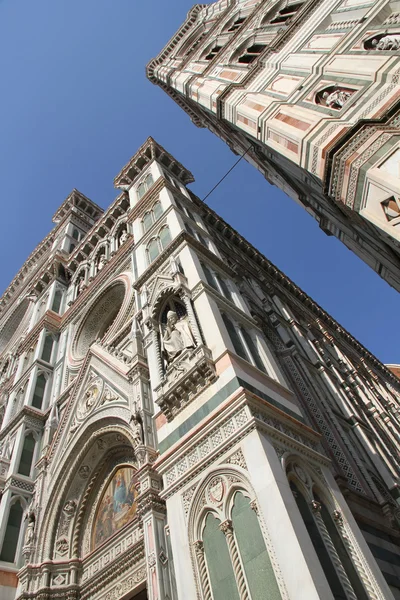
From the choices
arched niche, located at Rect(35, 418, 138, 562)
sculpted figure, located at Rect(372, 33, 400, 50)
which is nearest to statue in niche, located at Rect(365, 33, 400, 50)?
sculpted figure, located at Rect(372, 33, 400, 50)

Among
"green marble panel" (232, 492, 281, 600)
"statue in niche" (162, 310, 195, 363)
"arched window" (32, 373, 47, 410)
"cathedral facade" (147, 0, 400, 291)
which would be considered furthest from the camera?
"arched window" (32, 373, 47, 410)

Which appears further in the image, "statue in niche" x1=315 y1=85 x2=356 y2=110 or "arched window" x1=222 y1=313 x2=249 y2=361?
"arched window" x1=222 y1=313 x2=249 y2=361

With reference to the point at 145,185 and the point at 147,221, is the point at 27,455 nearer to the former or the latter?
the point at 147,221

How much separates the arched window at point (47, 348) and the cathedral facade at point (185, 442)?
0.07 meters

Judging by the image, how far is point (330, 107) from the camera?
8.04m

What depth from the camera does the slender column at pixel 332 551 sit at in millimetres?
4773

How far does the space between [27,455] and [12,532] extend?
8.02 ft

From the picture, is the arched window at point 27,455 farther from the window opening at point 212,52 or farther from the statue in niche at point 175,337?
the window opening at point 212,52

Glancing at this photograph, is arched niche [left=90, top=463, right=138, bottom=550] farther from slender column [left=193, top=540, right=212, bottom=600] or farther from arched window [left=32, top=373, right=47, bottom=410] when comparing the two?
arched window [left=32, top=373, right=47, bottom=410]

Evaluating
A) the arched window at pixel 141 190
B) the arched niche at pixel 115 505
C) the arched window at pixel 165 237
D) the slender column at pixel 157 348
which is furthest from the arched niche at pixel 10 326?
the slender column at pixel 157 348

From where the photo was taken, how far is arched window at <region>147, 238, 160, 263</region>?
12586mm

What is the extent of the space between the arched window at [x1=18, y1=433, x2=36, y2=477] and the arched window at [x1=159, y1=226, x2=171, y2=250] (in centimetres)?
734

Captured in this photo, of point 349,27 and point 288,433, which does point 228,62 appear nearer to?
point 349,27

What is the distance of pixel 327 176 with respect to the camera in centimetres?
705
